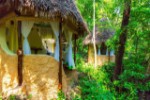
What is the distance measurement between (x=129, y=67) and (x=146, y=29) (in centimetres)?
230

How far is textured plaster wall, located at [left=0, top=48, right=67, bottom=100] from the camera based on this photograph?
33.6 ft

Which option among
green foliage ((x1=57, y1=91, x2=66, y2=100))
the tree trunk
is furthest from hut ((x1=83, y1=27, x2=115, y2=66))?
green foliage ((x1=57, y1=91, x2=66, y2=100))

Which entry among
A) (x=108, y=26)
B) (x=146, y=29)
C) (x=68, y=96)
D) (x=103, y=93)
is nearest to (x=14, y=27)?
(x=68, y=96)

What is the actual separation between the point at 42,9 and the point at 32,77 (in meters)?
2.50

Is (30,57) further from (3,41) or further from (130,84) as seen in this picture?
(130,84)

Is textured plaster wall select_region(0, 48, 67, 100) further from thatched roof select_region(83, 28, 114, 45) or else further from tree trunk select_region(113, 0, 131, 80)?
thatched roof select_region(83, 28, 114, 45)

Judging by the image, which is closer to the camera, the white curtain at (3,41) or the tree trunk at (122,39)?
the white curtain at (3,41)

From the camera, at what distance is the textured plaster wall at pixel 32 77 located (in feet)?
33.6

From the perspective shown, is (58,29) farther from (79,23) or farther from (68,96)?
(68,96)

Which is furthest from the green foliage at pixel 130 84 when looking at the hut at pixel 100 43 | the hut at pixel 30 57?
the hut at pixel 100 43

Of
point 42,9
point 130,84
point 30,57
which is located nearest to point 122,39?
point 130,84

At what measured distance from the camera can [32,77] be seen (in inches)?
410

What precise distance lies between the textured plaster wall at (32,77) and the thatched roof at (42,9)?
1565mm

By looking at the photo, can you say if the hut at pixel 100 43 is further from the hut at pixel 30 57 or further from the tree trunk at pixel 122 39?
the hut at pixel 30 57
